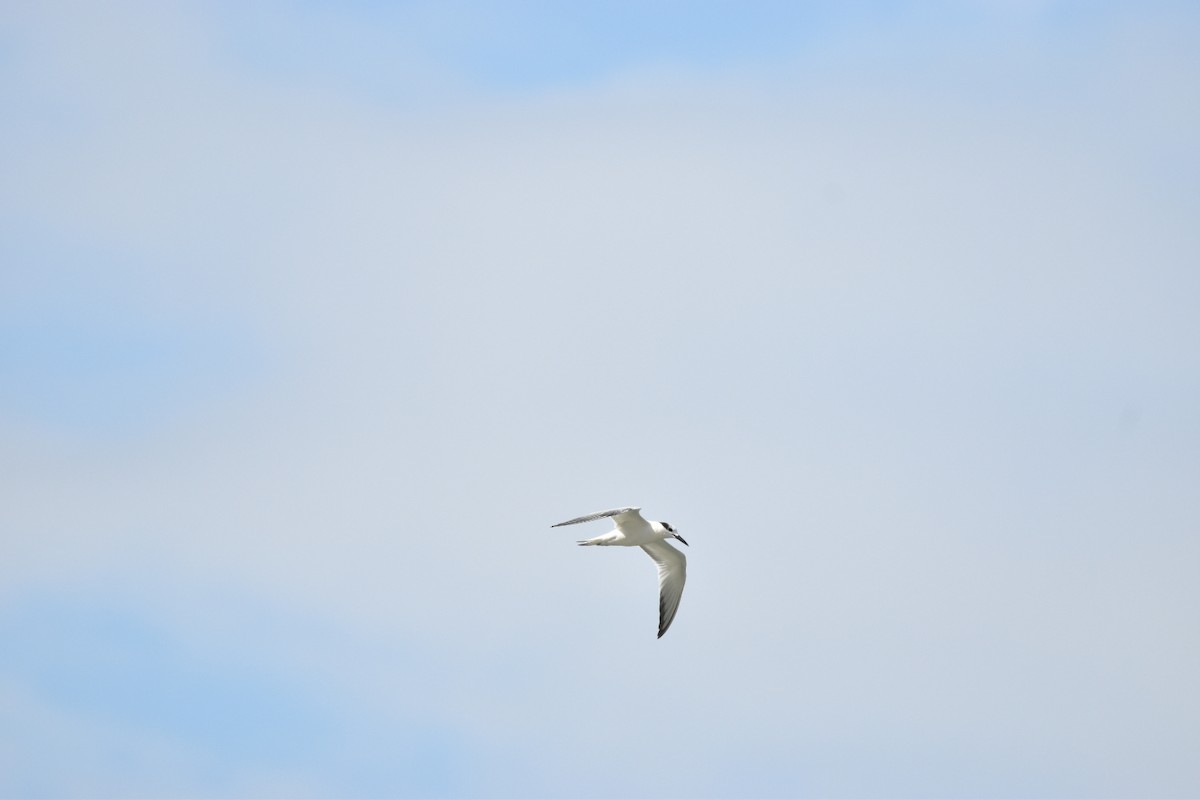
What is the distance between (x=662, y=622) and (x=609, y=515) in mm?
4756

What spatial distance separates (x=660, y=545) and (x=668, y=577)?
33.2 inches

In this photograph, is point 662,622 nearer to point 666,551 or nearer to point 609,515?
point 666,551

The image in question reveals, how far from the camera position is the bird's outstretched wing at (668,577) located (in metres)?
45.7

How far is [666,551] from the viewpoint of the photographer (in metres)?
45.6

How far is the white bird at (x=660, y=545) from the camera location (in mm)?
A: 44031

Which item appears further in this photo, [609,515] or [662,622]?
[662,622]

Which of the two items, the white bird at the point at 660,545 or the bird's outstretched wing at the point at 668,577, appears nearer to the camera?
the white bird at the point at 660,545

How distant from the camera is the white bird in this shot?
44.0 meters

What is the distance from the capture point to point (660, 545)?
149ft

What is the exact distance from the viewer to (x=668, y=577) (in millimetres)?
45812

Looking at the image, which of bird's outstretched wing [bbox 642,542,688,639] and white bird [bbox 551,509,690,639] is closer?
white bird [bbox 551,509,690,639]

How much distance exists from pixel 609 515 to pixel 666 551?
13.3 feet

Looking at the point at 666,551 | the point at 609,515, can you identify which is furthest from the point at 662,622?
the point at 609,515

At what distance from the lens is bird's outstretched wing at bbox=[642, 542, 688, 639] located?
4568 centimetres
